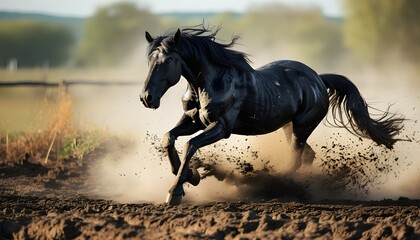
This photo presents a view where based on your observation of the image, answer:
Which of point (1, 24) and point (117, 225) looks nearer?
point (117, 225)

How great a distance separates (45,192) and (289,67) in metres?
3.14

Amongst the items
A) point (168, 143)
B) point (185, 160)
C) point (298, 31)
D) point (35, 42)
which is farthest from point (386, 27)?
point (185, 160)

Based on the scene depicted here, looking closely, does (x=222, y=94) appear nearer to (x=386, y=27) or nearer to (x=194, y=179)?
(x=194, y=179)

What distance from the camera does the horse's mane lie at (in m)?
7.96

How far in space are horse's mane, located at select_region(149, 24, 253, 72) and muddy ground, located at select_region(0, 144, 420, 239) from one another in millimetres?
1351

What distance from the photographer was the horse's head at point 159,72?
7637 mm

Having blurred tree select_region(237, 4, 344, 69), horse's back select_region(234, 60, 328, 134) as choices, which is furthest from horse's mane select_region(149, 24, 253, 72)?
blurred tree select_region(237, 4, 344, 69)

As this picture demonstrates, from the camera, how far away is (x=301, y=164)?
943cm

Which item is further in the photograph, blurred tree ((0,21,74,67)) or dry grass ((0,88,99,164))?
blurred tree ((0,21,74,67))

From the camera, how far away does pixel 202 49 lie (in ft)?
27.0

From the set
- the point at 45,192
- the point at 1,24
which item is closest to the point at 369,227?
the point at 45,192

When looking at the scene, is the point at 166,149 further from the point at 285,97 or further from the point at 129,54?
the point at 129,54

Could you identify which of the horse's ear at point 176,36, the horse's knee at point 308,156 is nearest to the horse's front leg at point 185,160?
Answer: the horse's ear at point 176,36

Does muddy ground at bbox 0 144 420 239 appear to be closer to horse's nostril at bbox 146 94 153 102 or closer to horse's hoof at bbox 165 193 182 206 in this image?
horse's hoof at bbox 165 193 182 206
